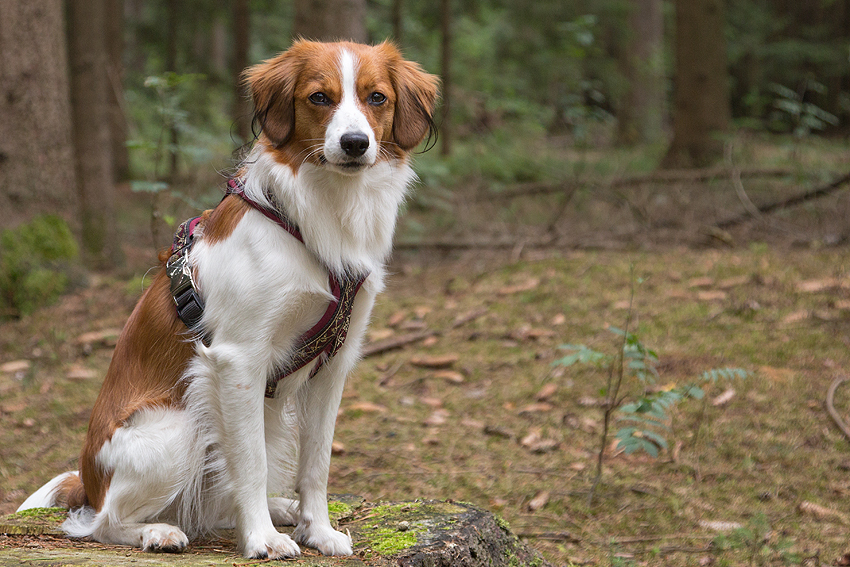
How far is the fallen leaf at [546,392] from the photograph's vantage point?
15.4 feet

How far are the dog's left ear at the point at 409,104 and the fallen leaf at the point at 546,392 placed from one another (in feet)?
7.85

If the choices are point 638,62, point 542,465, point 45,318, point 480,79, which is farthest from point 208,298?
point 480,79

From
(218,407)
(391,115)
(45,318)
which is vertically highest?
(391,115)

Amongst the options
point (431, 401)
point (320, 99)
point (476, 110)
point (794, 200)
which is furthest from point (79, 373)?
point (476, 110)

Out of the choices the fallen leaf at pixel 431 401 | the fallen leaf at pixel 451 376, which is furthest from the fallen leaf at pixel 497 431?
the fallen leaf at pixel 451 376

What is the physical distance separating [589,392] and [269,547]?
279 cm

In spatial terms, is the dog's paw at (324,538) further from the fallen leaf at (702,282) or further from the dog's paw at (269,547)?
the fallen leaf at (702,282)

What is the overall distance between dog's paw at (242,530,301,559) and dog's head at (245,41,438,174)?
50.9 inches

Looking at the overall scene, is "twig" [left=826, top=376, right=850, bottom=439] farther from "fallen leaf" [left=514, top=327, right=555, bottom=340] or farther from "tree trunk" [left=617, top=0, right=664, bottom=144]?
"tree trunk" [left=617, top=0, right=664, bottom=144]

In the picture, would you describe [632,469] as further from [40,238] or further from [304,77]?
[40,238]

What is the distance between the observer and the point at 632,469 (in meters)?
3.96

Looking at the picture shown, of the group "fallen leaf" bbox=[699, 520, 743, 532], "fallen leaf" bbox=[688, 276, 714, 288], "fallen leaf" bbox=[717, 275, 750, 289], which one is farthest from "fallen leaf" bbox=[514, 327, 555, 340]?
"fallen leaf" bbox=[699, 520, 743, 532]

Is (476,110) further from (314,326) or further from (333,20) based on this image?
(314,326)

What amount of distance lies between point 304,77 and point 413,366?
3.00 metres
